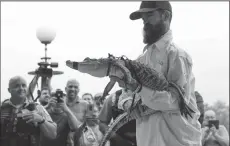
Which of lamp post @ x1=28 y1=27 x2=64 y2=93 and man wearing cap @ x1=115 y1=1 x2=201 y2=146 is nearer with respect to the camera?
man wearing cap @ x1=115 y1=1 x2=201 y2=146

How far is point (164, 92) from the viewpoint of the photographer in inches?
236

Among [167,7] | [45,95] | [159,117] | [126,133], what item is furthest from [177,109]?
[45,95]

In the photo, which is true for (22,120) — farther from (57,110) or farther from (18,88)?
(57,110)

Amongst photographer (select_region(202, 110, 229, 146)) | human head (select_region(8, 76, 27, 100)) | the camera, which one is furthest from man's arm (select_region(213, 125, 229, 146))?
human head (select_region(8, 76, 27, 100))

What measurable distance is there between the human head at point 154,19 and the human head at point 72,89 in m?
5.57

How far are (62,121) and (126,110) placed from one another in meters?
4.50

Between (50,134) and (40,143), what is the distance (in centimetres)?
58

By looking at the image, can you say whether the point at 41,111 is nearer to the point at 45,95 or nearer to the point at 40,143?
the point at 40,143

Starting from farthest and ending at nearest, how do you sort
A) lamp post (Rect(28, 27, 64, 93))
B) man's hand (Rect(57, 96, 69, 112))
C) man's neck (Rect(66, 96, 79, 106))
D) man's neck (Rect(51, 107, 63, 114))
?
lamp post (Rect(28, 27, 64, 93))
man's neck (Rect(66, 96, 79, 106))
man's neck (Rect(51, 107, 63, 114))
man's hand (Rect(57, 96, 69, 112))

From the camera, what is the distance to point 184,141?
6.20m

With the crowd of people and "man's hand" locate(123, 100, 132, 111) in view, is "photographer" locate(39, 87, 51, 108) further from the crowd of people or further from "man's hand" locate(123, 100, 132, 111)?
"man's hand" locate(123, 100, 132, 111)

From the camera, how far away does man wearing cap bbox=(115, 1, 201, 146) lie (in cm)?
607

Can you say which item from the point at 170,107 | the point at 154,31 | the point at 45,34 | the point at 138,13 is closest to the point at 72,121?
the point at 45,34

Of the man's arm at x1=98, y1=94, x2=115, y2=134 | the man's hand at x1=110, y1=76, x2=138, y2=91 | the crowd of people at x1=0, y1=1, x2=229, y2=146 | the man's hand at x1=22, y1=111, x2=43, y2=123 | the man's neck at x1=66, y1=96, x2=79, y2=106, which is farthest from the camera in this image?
the man's neck at x1=66, y1=96, x2=79, y2=106
